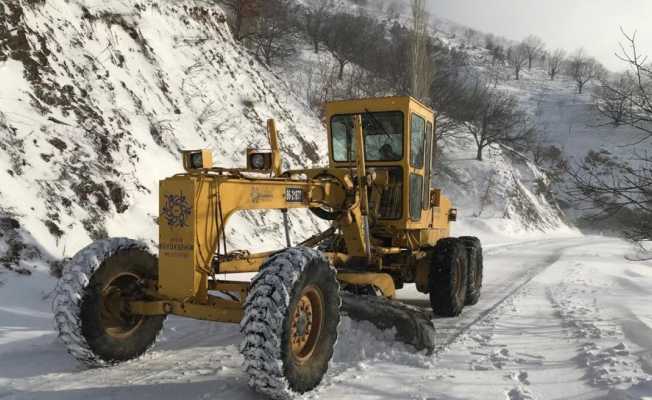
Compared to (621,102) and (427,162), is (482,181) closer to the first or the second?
(427,162)

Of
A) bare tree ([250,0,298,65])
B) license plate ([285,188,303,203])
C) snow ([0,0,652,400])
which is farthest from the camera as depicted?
bare tree ([250,0,298,65])

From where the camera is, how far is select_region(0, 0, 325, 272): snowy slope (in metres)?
7.44

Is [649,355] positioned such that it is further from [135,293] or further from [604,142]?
[604,142]

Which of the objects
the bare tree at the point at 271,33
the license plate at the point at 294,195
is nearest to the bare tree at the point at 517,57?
the bare tree at the point at 271,33

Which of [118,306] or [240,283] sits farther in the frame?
[118,306]

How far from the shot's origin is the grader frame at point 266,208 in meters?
3.89

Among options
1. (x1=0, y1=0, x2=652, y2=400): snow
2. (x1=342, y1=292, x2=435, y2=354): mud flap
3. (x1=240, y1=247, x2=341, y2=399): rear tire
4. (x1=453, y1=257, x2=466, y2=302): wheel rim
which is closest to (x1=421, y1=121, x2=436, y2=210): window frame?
(x1=453, y1=257, x2=466, y2=302): wheel rim

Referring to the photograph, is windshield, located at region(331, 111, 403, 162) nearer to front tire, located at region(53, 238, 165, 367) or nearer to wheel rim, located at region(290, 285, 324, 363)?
wheel rim, located at region(290, 285, 324, 363)

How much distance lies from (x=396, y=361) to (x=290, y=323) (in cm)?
158

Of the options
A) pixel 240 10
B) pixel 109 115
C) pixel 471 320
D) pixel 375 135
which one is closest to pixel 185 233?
pixel 375 135

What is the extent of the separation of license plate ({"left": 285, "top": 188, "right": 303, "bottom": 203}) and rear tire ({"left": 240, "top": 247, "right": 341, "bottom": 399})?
93 cm

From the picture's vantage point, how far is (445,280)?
6.81m

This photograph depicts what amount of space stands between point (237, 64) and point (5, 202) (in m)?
11.4

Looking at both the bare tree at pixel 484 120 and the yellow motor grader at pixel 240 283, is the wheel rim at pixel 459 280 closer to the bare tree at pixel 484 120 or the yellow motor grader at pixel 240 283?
the yellow motor grader at pixel 240 283
